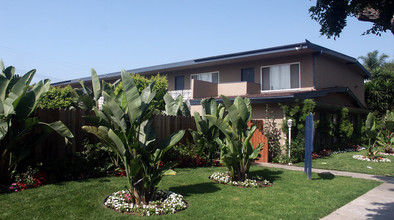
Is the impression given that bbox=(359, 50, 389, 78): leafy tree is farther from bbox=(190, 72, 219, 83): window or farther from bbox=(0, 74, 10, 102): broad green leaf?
bbox=(0, 74, 10, 102): broad green leaf

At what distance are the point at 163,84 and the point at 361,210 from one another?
13.5m

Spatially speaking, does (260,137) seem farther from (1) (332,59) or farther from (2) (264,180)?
(1) (332,59)

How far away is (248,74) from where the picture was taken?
768 inches

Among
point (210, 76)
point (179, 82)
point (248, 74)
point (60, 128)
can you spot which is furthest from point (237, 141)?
point (179, 82)

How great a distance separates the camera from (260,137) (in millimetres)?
13148

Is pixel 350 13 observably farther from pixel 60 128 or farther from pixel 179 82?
pixel 179 82

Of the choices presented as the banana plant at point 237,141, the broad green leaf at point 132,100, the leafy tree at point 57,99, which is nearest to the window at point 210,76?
the leafy tree at point 57,99

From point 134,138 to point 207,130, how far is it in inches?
214

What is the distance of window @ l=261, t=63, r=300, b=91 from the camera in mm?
17641

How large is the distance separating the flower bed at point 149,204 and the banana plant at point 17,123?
170cm

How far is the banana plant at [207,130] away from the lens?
11.2 metres

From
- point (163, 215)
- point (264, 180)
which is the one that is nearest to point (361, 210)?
point (264, 180)

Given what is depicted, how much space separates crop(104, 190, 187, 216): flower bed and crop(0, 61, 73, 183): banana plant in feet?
5.58

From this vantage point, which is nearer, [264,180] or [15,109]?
[15,109]
